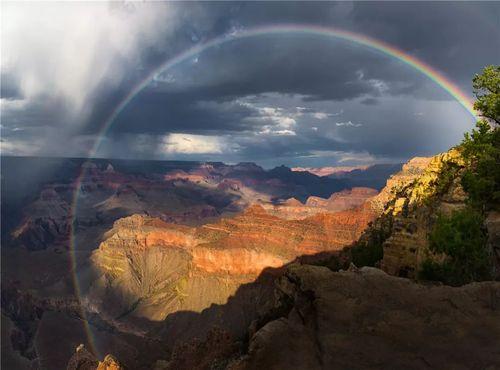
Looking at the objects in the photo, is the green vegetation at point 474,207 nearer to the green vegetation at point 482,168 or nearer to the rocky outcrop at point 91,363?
the green vegetation at point 482,168

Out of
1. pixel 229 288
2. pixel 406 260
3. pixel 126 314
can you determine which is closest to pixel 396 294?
pixel 406 260

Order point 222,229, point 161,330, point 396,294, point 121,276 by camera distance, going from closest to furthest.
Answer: point 396,294
point 161,330
point 222,229
point 121,276

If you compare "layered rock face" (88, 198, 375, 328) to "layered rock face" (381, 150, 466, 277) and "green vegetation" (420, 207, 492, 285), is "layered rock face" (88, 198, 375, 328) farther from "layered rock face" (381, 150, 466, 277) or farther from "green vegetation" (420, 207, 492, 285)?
"green vegetation" (420, 207, 492, 285)

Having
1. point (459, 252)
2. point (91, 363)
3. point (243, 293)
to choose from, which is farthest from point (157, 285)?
point (459, 252)

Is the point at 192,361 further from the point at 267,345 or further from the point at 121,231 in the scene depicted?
the point at 121,231

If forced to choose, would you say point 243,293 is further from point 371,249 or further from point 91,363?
point 371,249

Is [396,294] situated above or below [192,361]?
above
